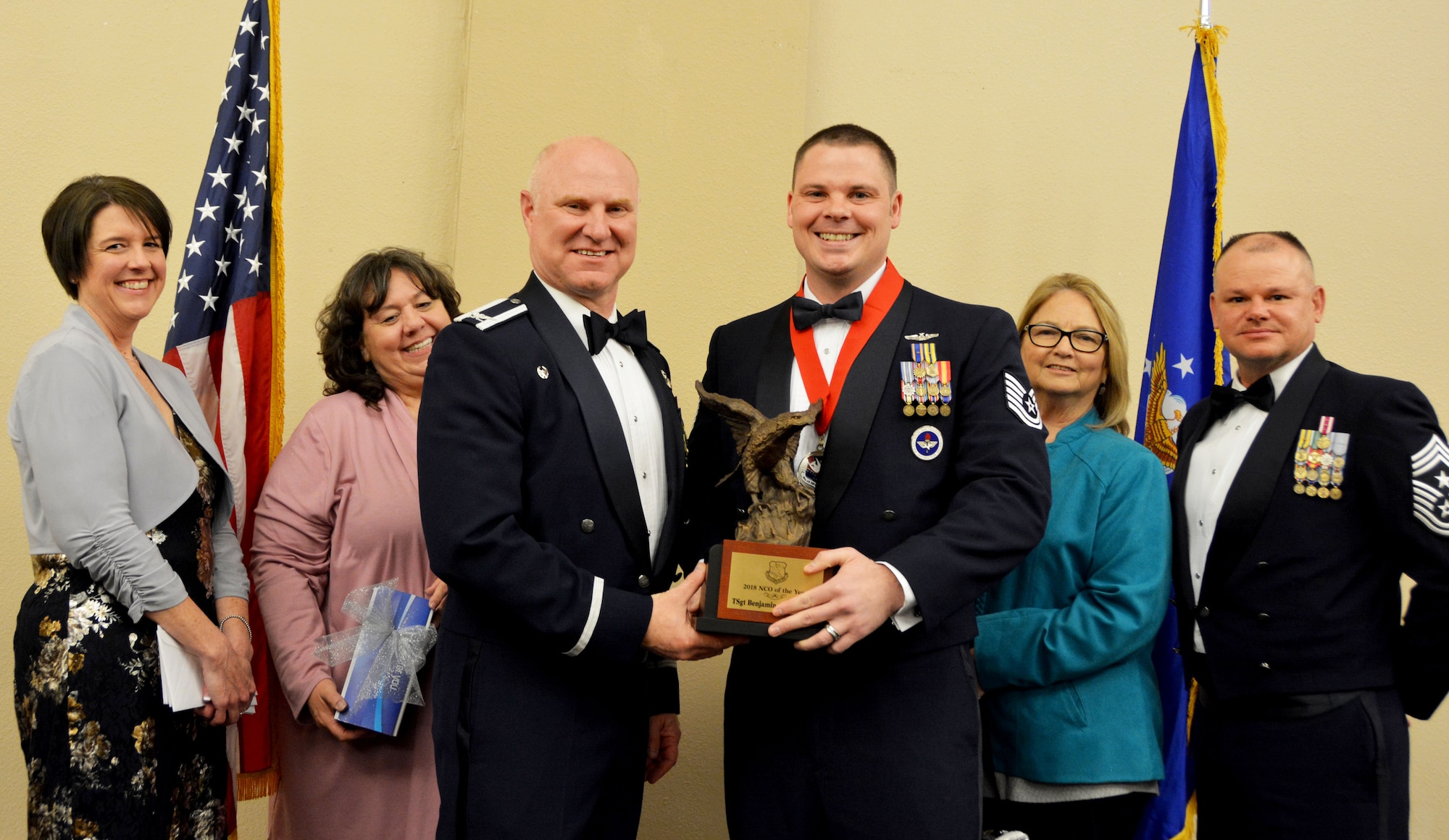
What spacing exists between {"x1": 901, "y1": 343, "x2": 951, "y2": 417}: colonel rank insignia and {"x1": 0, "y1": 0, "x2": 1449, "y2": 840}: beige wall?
4.78 feet

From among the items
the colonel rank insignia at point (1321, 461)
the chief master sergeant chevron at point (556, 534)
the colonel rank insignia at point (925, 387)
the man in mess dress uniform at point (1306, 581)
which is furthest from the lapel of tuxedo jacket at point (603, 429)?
the colonel rank insignia at point (1321, 461)

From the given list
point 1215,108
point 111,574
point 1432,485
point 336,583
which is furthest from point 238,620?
point 1215,108

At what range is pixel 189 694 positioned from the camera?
2.30 meters

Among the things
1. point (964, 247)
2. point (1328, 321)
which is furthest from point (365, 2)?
point (1328, 321)

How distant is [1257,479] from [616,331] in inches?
58.6

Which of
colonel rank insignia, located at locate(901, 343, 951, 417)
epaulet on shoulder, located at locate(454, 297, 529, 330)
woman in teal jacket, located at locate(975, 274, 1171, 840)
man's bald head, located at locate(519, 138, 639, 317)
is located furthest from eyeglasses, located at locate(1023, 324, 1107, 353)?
epaulet on shoulder, located at locate(454, 297, 529, 330)

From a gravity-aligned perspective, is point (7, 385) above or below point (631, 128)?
below

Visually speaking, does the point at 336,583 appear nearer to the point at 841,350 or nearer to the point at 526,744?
the point at 526,744

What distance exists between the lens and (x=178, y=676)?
90.7 inches

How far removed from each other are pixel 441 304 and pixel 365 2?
154 centimetres

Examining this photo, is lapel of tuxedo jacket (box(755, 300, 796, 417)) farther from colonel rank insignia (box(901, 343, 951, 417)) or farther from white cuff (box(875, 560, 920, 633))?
white cuff (box(875, 560, 920, 633))

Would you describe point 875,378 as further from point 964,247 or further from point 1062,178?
point 1062,178

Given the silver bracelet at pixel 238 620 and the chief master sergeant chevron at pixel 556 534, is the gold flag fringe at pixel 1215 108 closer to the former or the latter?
the chief master sergeant chevron at pixel 556 534

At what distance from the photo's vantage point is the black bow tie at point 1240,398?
8.27 ft
